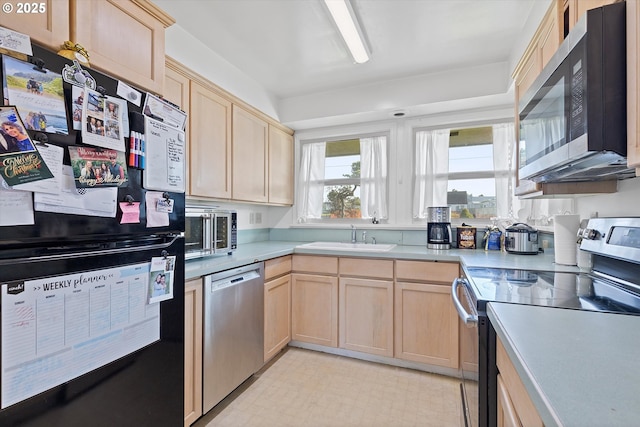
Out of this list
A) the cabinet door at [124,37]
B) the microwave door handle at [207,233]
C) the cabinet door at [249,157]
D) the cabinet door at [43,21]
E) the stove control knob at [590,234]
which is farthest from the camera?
the cabinet door at [249,157]

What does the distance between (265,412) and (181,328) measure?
0.87 meters

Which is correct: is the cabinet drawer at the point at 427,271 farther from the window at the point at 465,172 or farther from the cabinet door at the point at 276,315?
the cabinet door at the point at 276,315

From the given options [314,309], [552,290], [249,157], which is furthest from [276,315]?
[552,290]

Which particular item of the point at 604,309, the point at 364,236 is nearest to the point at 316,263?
the point at 364,236

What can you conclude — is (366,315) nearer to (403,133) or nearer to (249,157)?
(249,157)

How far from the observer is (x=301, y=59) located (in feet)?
7.91

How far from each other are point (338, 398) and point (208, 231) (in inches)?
54.8

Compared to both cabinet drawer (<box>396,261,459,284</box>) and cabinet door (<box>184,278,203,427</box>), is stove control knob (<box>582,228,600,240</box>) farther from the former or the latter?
cabinet door (<box>184,278,203,427</box>)

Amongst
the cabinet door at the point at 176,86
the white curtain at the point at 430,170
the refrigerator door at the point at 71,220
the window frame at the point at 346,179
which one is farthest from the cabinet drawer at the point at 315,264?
the refrigerator door at the point at 71,220

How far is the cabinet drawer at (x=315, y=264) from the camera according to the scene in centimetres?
253

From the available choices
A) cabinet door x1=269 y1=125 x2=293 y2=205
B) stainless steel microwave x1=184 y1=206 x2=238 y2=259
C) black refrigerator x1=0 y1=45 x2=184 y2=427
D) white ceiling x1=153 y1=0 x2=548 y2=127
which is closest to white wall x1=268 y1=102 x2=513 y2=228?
white ceiling x1=153 y1=0 x2=548 y2=127

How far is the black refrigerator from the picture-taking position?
32.4 inches

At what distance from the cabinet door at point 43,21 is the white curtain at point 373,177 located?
250cm

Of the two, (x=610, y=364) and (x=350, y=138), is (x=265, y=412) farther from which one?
(x=350, y=138)
